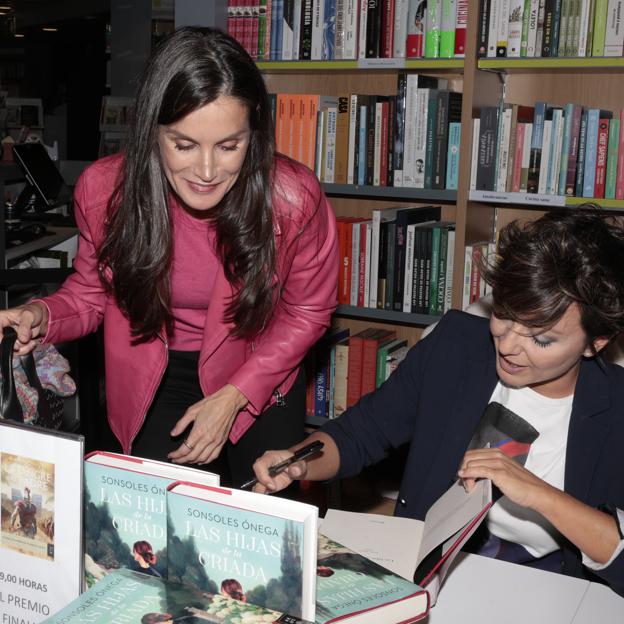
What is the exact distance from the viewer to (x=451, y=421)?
4.95ft

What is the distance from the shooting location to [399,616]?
932 mm

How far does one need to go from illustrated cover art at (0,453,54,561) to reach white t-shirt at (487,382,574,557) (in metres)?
0.80

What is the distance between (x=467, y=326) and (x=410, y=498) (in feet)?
1.16

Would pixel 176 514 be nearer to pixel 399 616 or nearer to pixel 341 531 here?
pixel 399 616

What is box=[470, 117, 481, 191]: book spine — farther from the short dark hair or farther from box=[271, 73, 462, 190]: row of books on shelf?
the short dark hair

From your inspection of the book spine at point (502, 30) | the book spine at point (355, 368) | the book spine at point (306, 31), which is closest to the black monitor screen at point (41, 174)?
the book spine at point (306, 31)

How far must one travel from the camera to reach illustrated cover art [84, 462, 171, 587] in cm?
91

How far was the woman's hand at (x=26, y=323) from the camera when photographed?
4.59ft

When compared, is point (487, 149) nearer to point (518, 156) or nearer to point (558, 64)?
point (518, 156)

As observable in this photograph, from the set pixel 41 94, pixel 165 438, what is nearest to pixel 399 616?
pixel 165 438

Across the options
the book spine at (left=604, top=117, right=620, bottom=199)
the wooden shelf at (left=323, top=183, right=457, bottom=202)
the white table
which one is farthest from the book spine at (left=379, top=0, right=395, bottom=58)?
the white table

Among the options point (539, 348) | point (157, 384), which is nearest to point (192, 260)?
point (157, 384)

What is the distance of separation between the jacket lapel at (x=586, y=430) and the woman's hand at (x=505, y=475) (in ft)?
0.66

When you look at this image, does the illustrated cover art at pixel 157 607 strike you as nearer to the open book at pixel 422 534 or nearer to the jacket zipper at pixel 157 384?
the open book at pixel 422 534
